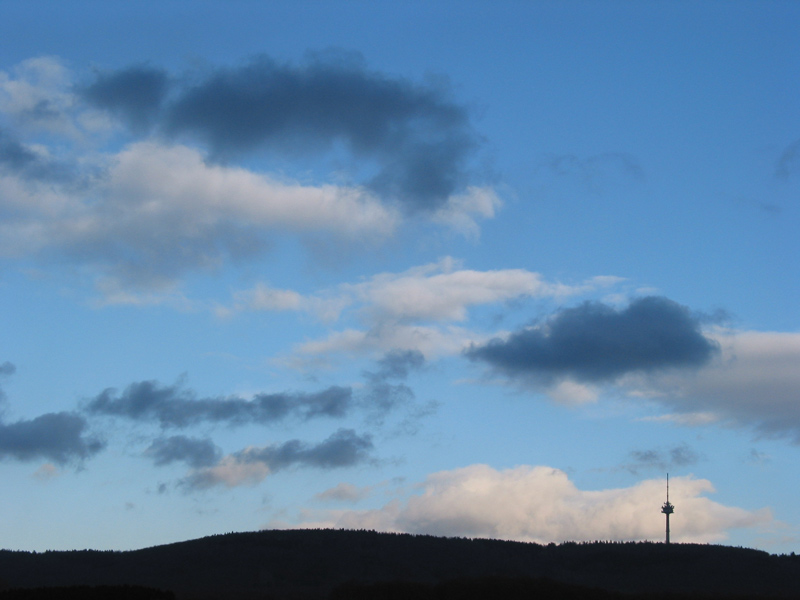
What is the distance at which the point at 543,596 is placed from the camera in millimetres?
76812

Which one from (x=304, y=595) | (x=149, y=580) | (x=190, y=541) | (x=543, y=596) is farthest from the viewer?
(x=190, y=541)

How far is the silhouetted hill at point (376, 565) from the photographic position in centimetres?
10056

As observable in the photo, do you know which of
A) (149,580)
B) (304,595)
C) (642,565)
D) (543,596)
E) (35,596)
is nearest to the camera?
(35,596)

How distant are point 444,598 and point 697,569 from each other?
4505 centimetres

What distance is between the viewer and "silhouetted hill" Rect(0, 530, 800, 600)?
101 meters

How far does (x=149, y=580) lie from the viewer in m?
103

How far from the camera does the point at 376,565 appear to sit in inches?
4296

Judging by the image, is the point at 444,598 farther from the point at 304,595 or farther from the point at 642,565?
the point at 642,565

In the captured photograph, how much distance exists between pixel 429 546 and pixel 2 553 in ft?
209

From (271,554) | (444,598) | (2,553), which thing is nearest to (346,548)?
(271,554)

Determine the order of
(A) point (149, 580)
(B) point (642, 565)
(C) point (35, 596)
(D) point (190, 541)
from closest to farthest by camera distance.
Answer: (C) point (35, 596)
(A) point (149, 580)
(B) point (642, 565)
(D) point (190, 541)

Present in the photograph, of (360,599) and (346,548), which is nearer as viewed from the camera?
(360,599)

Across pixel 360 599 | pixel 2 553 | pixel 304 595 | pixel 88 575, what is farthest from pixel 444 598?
pixel 2 553

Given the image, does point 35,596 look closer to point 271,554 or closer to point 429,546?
point 271,554
